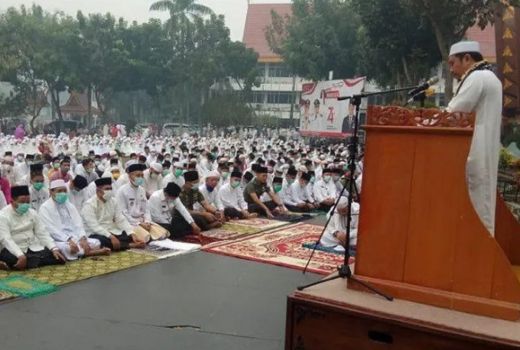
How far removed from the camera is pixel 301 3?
26.2m

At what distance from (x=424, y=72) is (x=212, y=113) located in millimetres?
18359

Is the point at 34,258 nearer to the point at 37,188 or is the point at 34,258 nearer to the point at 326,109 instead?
the point at 37,188

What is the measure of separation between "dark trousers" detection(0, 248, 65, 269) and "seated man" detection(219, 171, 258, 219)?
378 centimetres

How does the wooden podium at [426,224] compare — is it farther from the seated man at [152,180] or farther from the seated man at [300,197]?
the seated man at [300,197]

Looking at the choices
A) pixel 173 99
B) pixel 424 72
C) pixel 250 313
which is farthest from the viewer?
pixel 173 99

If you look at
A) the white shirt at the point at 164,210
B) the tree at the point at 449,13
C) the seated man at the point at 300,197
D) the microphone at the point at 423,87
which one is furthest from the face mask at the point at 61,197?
the tree at the point at 449,13

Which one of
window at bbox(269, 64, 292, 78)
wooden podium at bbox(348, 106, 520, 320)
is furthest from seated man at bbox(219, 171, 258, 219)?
window at bbox(269, 64, 292, 78)

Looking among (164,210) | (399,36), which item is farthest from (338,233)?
(399,36)

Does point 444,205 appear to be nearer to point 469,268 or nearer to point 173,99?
point 469,268

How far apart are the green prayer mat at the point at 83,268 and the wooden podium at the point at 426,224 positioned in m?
3.39

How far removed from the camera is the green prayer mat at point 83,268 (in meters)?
5.33

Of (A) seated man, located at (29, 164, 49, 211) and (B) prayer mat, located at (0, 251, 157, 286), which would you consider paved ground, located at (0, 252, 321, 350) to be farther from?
(A) seated man, located at (29, 164, 49, 211)

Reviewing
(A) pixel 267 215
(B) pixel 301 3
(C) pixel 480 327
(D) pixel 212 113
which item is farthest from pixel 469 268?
(D) pixel 212 113

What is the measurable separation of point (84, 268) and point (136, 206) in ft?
6.10
